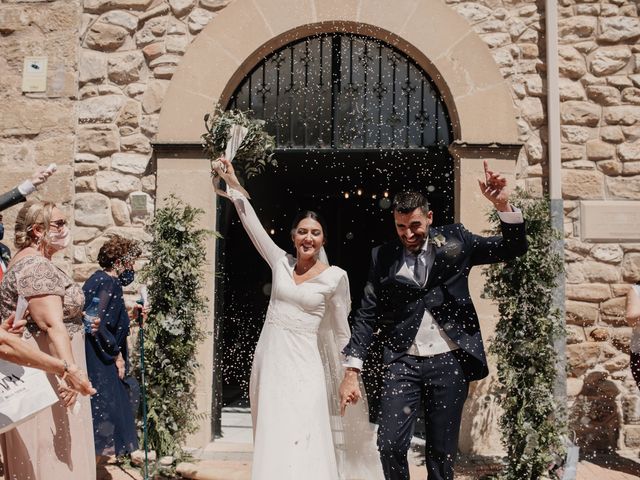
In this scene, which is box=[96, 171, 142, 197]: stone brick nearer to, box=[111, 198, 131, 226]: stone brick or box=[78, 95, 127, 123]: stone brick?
box=[111, 198, 131, 226]: stone brick

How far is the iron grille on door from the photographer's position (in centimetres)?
593

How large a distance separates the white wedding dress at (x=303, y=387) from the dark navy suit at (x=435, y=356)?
0.29 meters

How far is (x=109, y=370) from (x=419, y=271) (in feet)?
8.41

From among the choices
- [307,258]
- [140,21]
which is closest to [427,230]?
[307,258]

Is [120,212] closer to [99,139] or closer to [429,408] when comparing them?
[99,139]

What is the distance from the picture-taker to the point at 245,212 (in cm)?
396

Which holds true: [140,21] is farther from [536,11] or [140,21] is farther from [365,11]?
[536,11]

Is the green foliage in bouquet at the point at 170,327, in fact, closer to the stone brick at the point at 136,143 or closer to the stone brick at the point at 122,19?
the stone brick at the point at 136,143

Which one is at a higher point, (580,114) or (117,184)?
(580,114)

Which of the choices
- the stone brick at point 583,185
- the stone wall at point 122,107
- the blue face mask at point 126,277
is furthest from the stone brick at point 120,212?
the stone brick at point 583,185

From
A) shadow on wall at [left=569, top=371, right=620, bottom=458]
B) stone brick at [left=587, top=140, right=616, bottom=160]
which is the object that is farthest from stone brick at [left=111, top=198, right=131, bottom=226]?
shadow on wall at [left=569, top=371, right=620, bottom=458]

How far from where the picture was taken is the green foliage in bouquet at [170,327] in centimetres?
491

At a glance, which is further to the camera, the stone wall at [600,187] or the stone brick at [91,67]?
the stone brick at [91,67]

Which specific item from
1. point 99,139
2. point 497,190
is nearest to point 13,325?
point 497,190
